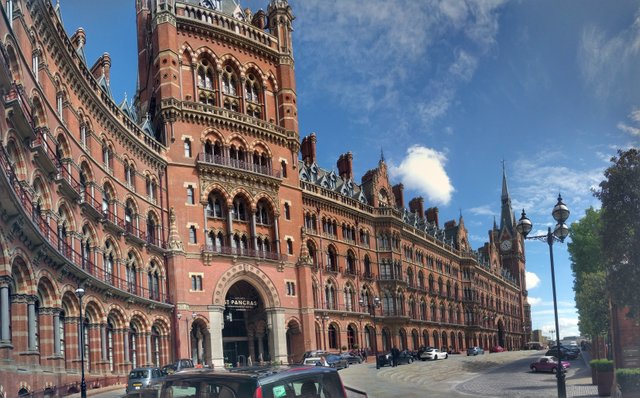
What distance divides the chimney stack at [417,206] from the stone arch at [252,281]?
5175cm

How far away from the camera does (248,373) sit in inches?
323

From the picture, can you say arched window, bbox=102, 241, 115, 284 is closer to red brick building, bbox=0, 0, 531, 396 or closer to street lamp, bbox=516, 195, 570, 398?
red brick building, bbox=0, 0, 531, 396

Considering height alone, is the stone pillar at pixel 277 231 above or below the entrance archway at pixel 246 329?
above

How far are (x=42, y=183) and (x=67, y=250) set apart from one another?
4.31 m

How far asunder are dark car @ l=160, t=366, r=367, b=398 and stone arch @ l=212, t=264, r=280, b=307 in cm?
4572

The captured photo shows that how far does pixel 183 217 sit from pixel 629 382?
122 feet

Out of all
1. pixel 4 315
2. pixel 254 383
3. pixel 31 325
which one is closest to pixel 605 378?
pixel 4 315

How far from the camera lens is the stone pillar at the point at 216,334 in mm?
52375

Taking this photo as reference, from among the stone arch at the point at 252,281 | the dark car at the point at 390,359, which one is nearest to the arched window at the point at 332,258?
the stone arch at the point at 252,281

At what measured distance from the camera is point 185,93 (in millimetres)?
56469

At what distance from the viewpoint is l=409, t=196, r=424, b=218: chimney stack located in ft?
347

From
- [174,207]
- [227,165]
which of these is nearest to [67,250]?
[174,207]

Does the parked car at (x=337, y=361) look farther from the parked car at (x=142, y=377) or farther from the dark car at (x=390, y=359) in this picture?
the parked car at (x=142, y=377)

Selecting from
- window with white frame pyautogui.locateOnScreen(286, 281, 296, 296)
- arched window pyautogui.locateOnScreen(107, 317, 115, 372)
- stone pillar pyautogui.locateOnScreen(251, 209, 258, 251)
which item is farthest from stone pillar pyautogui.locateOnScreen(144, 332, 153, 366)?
window with white frame pyautogui.locateOnScreen(286, 281, 296, 296)
